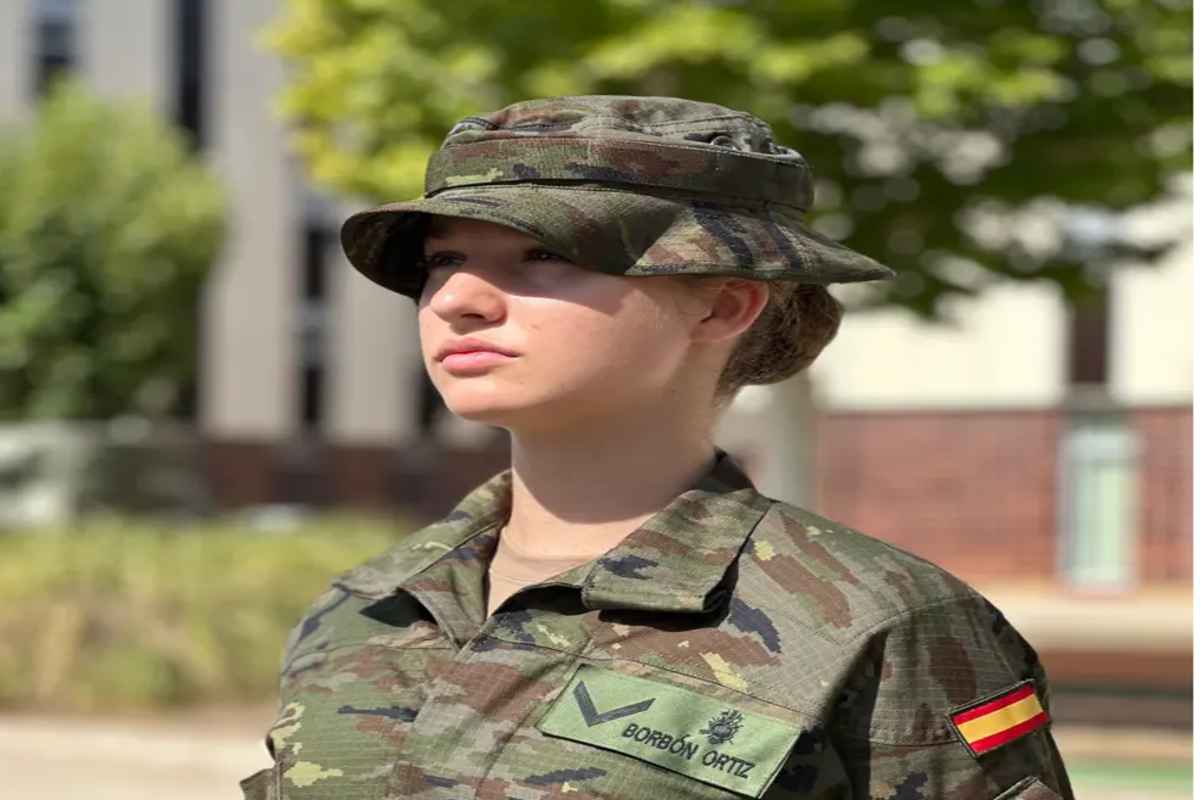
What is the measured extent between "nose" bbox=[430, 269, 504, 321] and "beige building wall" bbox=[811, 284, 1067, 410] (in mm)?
19601

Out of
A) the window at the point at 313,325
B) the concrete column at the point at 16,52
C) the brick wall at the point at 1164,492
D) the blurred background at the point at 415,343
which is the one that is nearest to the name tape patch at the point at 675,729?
the blurred background at the point at 415,343

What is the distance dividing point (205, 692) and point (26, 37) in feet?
58.9

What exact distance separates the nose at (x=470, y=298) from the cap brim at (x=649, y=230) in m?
0.08

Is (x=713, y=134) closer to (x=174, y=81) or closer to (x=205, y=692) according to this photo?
(x=205, y=692)

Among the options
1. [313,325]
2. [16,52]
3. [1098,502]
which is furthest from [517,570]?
[313,325]

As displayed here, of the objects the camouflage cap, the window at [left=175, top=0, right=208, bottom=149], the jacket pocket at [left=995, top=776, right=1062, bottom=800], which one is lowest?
the jacket pocket at [left=995, top=776, right=1062, bottom=800]

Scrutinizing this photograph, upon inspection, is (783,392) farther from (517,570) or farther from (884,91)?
(517,570)

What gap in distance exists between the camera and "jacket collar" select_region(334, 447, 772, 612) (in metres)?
2.08

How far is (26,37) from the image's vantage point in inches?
1031

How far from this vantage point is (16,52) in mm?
26047

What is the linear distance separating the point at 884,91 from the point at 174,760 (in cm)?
451

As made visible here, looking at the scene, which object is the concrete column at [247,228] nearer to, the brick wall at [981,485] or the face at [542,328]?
the brick wall at [981,485]

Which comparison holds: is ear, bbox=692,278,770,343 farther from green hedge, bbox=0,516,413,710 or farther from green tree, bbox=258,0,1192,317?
green hedge, bbox=0,516,413,710

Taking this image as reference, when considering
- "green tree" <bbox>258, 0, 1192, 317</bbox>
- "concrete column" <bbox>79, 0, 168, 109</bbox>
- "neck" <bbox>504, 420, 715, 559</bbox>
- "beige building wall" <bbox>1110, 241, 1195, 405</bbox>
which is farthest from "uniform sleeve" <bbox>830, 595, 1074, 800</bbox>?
"concrete column" <bbox>79, 0, 168, 109</bbox>
